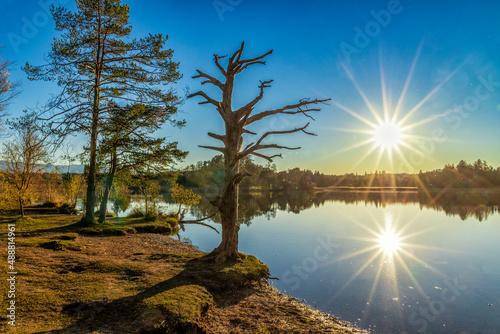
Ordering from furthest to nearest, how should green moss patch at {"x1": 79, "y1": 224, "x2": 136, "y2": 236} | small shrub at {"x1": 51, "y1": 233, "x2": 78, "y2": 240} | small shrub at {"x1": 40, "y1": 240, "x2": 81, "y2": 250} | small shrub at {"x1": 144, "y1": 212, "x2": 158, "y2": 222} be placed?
small shrub at {"x1": 144, "y1": 212, "x2": 158, "y2": 222} < green moss patch at {"x1": 79, "y1": 224, "x2": 136, "y2": 236} < small shrub at {"x1": 51, "y1": 233, "x2": 78, "y2": 240} < small shrub at {"x1": 40, "y1": 240, "x2": 81, "y2": 250}

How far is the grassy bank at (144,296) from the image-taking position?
5.06 metres

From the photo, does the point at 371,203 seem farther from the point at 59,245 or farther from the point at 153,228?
the point at 59,245

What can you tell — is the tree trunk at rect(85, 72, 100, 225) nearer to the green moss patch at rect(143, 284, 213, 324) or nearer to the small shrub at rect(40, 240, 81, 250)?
the small shrub at rect(40, 240, 81, 250)

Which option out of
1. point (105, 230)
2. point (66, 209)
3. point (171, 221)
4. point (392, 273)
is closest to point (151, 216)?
point (171, 221)

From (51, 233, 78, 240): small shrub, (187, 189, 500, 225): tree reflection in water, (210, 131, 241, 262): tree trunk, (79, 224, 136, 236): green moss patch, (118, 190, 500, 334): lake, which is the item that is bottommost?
(118, 190, 500, 334): lake

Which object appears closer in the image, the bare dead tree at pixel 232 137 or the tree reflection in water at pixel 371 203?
the bare dead tree at pixel 232 137

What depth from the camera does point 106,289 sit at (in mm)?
6312

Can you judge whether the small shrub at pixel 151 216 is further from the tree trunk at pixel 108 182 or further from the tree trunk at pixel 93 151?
the tree trunk at pixel 93 151

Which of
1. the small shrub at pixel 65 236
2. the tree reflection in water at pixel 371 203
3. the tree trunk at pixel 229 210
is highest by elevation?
the tree trunk at pixel 229 210

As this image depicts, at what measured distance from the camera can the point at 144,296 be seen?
6098mm

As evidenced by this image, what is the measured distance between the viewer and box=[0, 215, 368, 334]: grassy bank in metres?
5.06

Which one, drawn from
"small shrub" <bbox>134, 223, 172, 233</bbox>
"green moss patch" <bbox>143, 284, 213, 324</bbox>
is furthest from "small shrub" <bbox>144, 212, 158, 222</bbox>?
"green moss patch" <bbox>143, 284, 213, 324</bbox>

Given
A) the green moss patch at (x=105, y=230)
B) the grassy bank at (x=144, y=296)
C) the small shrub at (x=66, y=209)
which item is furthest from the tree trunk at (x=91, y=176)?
the small shrub at (x=66, y=209)

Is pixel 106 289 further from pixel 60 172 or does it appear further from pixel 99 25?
pixel 60 172
